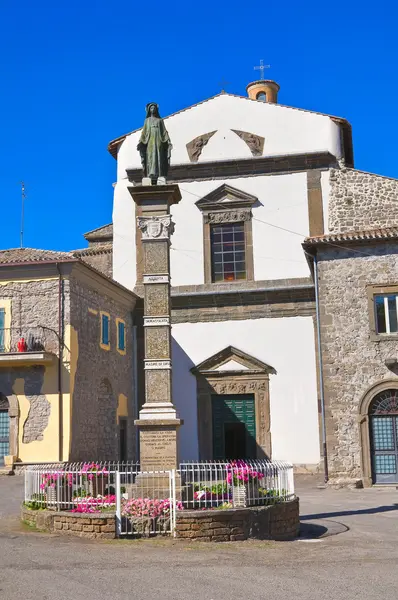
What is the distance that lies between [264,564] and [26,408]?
13353 millimetres

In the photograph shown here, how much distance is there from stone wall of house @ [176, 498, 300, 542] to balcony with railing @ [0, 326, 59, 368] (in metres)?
10.9

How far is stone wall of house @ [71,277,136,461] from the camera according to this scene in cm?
2205

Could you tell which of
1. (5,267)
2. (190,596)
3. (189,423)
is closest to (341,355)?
(189,423)

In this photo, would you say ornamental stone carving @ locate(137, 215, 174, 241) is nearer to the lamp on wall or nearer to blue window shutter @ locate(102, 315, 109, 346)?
the lamp on wall

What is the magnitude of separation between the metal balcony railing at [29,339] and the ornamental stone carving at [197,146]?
8.89 m

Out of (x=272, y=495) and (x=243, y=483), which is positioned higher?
(x=243, y=483)

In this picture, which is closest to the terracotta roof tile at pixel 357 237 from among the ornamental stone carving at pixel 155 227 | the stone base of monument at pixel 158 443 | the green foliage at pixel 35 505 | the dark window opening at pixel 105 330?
the dark window opening at pixel 105 330

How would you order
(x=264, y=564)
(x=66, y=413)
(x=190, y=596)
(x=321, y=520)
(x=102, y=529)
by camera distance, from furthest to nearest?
(x=66, y=413)
(x=321, y=520)
(x=102, y=529)
(x=264, y=564)
(x=190, y=596)

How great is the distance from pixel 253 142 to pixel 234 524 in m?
17.8

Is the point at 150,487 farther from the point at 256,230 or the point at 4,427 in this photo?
the point at 256,230

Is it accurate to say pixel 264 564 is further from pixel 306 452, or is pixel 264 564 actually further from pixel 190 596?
pixel 306 452

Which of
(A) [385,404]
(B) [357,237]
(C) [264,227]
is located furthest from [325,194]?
(A) [385,404]

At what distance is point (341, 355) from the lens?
21734 mm

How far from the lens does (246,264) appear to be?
26.0 metres
